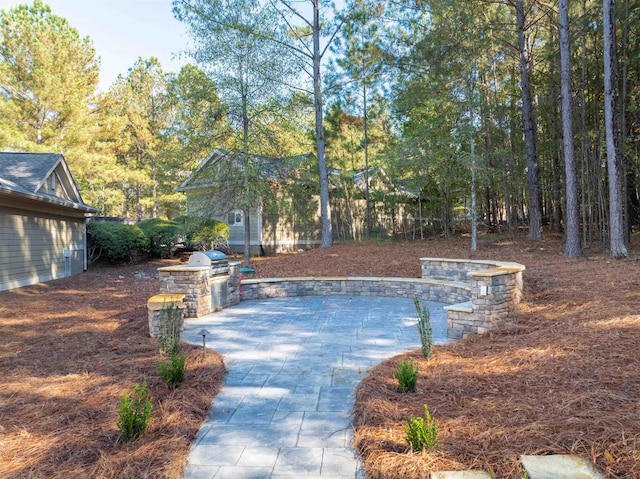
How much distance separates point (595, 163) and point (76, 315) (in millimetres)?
12805

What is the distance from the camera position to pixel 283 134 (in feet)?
39.1

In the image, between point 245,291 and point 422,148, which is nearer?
point 245,291

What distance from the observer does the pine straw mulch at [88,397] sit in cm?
220

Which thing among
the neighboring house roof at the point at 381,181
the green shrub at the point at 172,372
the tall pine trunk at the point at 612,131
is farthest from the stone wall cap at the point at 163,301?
the neighboring house roof at the point at 381,181

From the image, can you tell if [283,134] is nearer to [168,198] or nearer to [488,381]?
[488,381]

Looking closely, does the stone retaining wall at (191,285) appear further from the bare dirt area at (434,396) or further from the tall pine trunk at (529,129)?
the tall pine trunk at (529,129)

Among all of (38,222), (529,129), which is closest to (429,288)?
(529,129)

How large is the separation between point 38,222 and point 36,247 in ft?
2.26

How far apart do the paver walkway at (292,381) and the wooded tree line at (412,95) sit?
19.5 ft

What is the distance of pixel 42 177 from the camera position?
35.8 ft

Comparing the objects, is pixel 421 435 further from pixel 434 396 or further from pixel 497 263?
pixel 497 263

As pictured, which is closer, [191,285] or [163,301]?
[163,301]

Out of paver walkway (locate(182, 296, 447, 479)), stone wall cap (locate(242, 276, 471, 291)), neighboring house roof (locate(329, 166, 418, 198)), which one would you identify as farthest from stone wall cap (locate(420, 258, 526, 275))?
neighboring house roof (locate(329, 166, 418, 198))

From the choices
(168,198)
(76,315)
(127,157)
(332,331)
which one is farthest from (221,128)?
(127,157)
